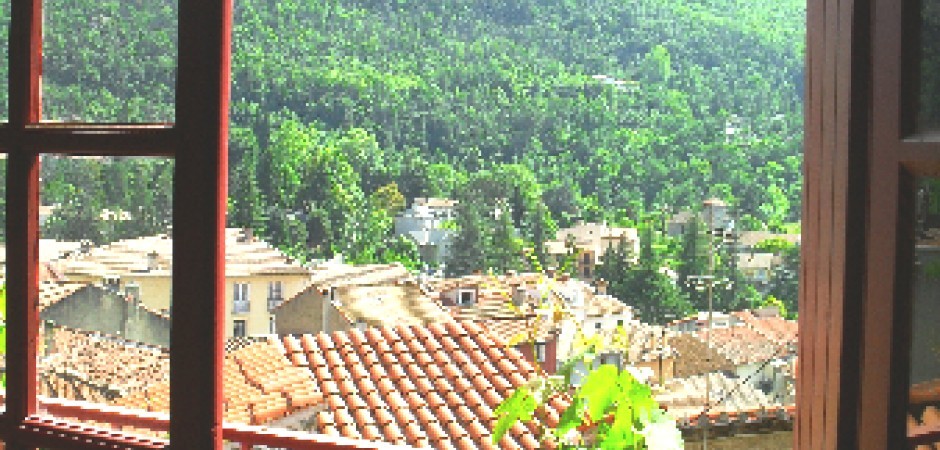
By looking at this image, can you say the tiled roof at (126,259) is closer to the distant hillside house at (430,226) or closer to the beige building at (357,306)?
the beige building at (357,306)

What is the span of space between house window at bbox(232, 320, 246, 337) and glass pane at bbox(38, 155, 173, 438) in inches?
328

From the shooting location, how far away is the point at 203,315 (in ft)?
2.70

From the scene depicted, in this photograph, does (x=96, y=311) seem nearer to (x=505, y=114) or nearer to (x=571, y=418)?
(x=571, y=418)

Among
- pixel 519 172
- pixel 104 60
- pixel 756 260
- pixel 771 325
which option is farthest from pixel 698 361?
pixel 104 60

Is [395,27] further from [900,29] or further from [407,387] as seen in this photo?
[900,29]

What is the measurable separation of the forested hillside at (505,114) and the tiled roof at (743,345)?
1.81 metres

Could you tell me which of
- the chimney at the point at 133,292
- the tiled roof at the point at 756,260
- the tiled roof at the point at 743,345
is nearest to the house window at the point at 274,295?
the tiled roof at the point at 743,345

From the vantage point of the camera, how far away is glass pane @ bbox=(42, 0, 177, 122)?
90 cm

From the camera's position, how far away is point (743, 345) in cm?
690

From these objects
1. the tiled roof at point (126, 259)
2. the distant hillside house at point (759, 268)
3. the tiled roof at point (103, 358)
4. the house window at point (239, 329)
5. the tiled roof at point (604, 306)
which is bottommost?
the house window at point (239, 329)

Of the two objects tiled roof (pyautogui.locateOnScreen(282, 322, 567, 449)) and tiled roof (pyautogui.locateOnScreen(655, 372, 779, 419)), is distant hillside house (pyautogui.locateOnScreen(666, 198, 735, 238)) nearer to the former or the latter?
tiled roof (pyautogui.locateOnScreen(655, 372, 779, 419))

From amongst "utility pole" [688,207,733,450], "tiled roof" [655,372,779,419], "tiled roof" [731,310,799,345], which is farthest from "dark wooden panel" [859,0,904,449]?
"utility pole" [688,207,733,450]

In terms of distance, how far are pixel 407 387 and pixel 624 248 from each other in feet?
13.1

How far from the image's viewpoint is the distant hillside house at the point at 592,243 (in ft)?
30.7
